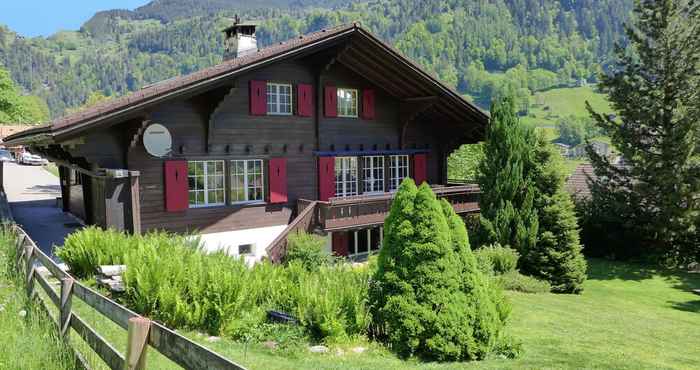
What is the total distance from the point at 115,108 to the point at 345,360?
810 cm

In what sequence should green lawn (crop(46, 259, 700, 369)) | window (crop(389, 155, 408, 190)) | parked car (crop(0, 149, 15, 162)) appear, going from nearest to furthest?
green lawn (crop(46, 259, 700, 369)) → window (crop(389, 155, 408, 190)) → parked car (crop(0, 149, 15, 162))

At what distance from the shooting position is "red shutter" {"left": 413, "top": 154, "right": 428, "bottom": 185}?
20359 mm

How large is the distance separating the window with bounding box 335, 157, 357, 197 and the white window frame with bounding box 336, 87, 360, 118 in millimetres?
1460

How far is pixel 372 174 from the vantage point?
1941cm

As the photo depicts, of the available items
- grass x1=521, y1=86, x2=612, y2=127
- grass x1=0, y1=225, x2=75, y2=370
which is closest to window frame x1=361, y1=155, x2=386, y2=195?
grass x1=0, y1=225, x2=75, y2=370

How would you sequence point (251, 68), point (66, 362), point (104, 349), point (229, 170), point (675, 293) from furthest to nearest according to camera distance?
point (675, 293) → point (229, 170) → point (251, 68) → point (66, 362) → point (104, 349)

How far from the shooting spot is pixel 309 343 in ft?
25.5

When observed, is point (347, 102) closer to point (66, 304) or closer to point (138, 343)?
Result: point (66, 304)

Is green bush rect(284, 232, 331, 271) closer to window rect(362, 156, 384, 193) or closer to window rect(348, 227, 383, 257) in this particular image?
window rect(348, 227, 383, 257)

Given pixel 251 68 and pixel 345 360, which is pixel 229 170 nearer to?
pixel 251 68

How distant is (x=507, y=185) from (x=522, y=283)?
3.15 metres

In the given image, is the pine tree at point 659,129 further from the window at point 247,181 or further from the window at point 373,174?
the window at point 247,181

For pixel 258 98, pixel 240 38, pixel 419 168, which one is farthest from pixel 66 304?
pixel 419 168

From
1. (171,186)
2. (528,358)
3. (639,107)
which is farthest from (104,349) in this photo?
(639,107)
